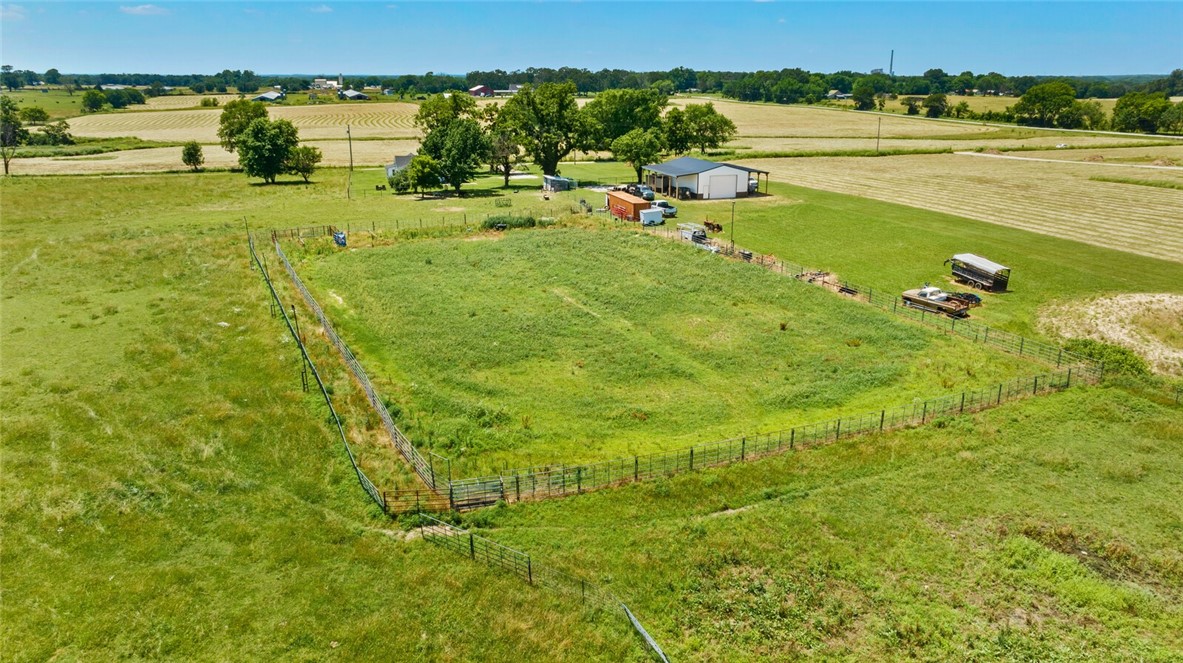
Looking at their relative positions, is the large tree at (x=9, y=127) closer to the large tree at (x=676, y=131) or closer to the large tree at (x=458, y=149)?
the large tree at (x=458, y=149)

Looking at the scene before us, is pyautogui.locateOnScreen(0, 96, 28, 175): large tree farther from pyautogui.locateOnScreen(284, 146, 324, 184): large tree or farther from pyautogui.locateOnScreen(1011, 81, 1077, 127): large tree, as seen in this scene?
pyautogui.locateOnScreen(1011, 81, 1077, 127): large tree

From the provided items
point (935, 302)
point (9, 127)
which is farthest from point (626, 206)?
point (9, 127)

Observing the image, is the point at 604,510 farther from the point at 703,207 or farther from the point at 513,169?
the point at 513,169

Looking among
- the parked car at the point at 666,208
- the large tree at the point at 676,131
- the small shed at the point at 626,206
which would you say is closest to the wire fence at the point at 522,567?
the small shed at the point at 626,206

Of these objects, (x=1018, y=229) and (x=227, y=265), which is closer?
(x=227, y=265)

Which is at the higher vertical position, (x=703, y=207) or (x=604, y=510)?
(x=703, y=207)

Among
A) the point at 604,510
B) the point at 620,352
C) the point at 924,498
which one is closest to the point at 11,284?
the point at 620,352

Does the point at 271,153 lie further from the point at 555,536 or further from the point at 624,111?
the point at 555,536
